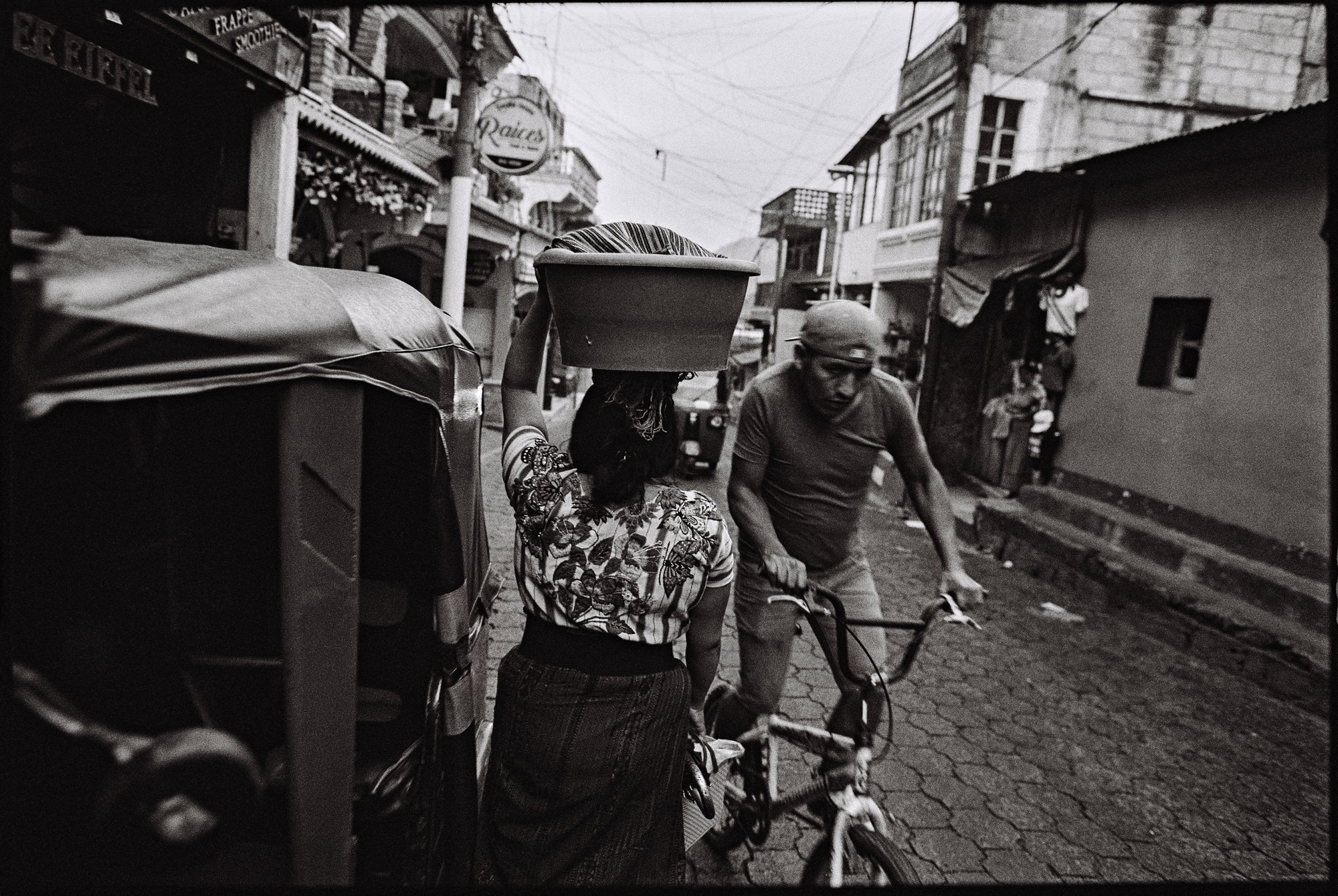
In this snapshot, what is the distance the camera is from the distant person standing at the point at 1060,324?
999 centimetres

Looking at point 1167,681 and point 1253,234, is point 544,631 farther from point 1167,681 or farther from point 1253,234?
point 1253,234

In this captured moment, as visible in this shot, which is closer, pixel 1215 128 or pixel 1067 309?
pixel 1215 128

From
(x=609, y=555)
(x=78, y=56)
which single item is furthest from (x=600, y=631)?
(x=78, y=56)

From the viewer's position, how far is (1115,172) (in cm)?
949

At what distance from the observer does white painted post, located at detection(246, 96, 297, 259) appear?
23.5 feet

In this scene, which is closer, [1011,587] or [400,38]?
[1011,587]

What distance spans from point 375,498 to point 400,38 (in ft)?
44.1

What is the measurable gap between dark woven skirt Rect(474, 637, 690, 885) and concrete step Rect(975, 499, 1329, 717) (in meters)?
5.43

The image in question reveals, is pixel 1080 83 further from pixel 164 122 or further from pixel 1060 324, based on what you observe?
pixel 164 122

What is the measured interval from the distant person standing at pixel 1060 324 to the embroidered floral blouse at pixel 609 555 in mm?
Result: 9471

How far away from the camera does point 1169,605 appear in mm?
6902

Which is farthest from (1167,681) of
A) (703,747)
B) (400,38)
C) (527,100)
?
(400,38)

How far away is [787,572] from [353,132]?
7910mm

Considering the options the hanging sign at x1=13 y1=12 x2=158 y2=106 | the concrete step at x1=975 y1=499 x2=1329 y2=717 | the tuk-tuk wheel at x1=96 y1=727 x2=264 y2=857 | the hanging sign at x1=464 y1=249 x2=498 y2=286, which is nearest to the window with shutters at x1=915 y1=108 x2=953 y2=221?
the concrete step at x1=975 y1=499 x2=1329 y2=717
